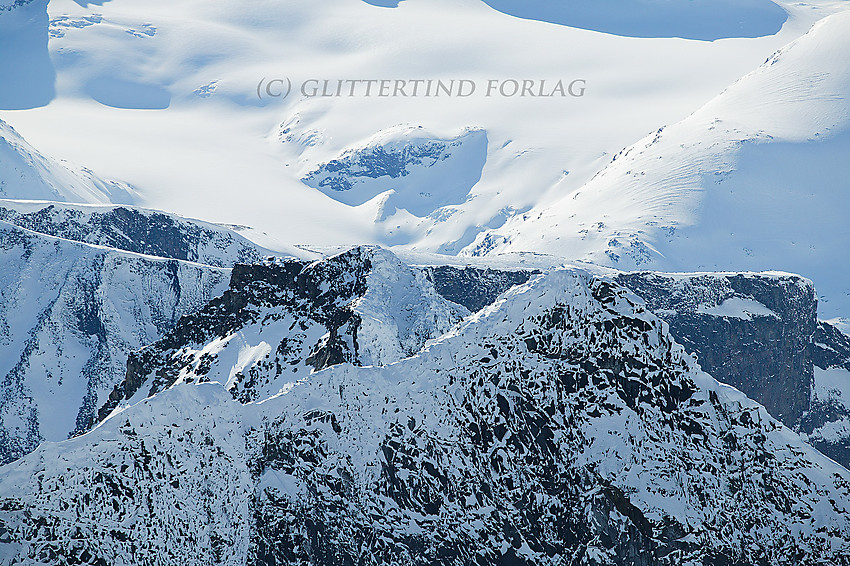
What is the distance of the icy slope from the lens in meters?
105

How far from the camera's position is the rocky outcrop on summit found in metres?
152

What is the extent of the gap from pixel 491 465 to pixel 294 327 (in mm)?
58108

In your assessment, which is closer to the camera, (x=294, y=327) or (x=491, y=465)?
(x=491, y=465)

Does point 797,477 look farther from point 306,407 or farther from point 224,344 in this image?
point 224,344

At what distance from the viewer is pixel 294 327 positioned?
163m

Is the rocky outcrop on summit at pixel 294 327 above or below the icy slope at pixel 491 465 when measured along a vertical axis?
A: below

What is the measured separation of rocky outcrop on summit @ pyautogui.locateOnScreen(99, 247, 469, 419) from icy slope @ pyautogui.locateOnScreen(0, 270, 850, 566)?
3350 centimetres

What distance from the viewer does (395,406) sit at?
11144 cm

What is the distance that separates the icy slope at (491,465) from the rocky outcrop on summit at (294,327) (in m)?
33.5

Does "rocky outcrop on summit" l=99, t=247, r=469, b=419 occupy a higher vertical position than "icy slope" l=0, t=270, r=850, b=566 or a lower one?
lower

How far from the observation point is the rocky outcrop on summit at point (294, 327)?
15200cm

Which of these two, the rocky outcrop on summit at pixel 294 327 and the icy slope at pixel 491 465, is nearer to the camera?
the icy slope at pixel 491 465

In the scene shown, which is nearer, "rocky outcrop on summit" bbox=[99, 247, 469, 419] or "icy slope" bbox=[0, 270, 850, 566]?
→ "icy slope" bbox=[0, 270, 850, 566]

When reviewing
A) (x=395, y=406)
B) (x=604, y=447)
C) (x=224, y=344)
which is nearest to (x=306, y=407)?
(x=395, y=406)
